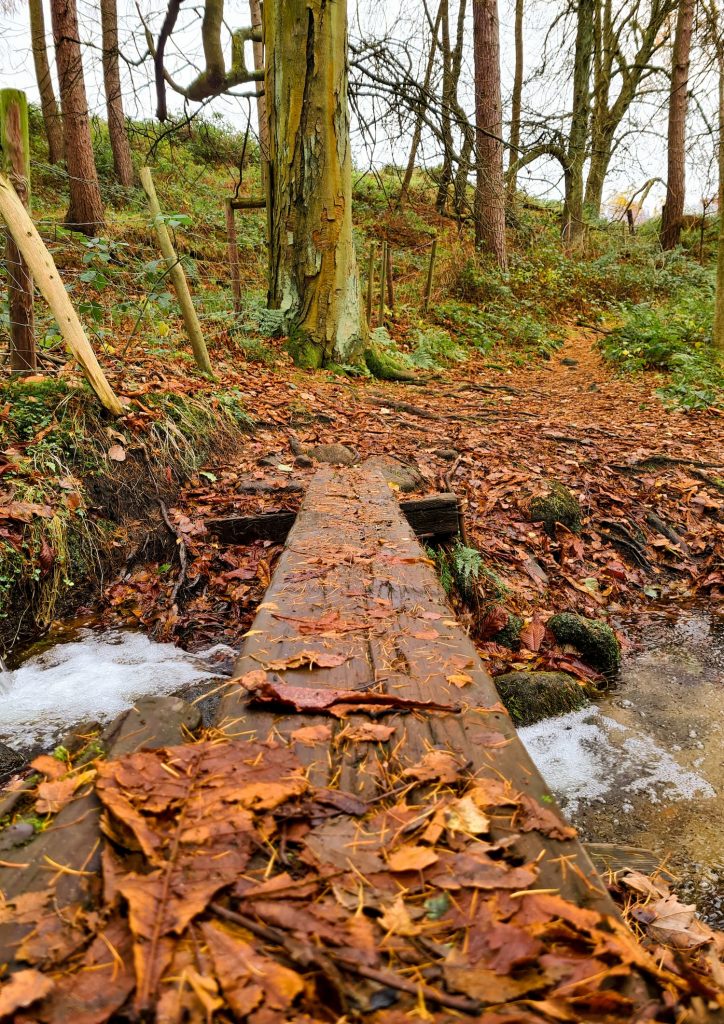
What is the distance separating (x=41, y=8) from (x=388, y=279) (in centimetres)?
1098

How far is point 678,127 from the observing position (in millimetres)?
14797

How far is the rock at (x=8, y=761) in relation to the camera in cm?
250

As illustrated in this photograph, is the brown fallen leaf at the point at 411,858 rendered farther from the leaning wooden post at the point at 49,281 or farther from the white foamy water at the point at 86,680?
the leaning wooden post at the point at 49,281

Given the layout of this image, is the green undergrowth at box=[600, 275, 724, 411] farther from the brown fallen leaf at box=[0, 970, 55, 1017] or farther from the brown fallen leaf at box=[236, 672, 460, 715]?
the brown fallen leaf at box=[0, 970, 55, 1017]

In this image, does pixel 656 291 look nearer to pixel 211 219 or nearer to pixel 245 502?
pixel 211 219

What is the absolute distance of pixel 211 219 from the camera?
13.4 metres

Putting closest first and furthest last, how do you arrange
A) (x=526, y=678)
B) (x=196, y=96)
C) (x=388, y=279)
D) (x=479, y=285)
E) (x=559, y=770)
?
(x=559, y=770), (x=526, y=678), (x=196, y=96), (x=388, y=279), (x=479, y=285)

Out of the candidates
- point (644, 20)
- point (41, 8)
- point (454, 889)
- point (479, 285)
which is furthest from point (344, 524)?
point (644, 20)

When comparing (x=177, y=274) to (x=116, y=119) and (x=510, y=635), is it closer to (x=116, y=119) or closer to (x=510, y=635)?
(x=510, y=635)

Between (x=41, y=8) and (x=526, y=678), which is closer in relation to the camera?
(x=526, y=678)

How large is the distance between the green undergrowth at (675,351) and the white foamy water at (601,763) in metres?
6.01

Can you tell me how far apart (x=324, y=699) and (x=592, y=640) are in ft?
8.37

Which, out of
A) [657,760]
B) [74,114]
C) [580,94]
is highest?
[580,94]

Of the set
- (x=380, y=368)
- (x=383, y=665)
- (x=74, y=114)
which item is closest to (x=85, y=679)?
(x=383, y=665)
